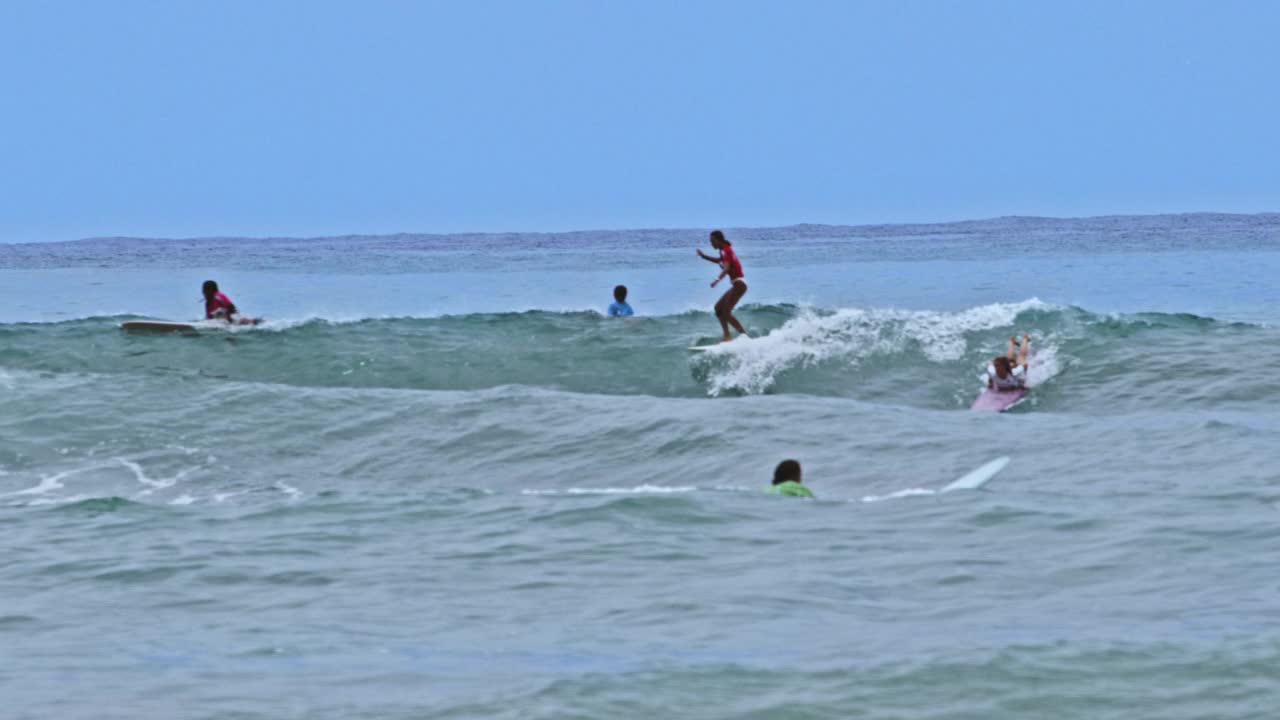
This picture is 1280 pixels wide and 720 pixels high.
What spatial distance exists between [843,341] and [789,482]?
13.4 meters

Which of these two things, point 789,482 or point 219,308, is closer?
point 789,482

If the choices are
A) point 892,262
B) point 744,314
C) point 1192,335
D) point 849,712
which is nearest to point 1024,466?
point 849,712

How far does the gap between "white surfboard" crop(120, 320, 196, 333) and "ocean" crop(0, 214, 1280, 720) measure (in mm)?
593

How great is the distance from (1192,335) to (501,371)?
12026mm

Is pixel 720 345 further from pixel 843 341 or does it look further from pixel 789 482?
pixel 789 482

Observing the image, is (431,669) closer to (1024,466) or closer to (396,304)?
(1024,466)

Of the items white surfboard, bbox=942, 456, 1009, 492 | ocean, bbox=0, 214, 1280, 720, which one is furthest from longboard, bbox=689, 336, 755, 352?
white surfboard, bbox=942, 456, 1009, 492

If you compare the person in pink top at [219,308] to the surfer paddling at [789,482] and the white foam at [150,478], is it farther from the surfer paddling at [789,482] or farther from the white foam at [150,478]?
the surfer paddling at [789,482]

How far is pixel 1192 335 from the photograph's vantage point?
25.5 meters

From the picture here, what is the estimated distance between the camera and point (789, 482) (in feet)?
44.7

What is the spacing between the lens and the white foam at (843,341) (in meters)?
25.4

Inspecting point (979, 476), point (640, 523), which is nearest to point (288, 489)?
point (640, 523)

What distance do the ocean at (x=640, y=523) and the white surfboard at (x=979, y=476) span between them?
0.62 feet

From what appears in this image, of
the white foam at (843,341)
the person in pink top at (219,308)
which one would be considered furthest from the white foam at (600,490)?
the person in pink top at (219,308)
